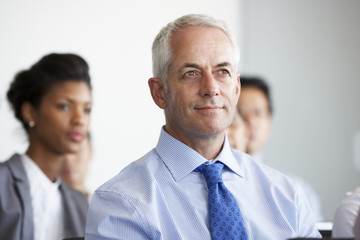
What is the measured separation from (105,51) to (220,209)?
2985 millimetres

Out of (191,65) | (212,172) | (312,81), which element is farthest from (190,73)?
(312,81)

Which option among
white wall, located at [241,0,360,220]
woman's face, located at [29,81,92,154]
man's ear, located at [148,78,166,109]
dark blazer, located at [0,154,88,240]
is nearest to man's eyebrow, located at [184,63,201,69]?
man's ear, located at [148,78,166,109]

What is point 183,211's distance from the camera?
175cm

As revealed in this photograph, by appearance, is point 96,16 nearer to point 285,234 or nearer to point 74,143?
point 74,143

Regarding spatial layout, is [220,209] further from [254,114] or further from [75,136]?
[254,114]

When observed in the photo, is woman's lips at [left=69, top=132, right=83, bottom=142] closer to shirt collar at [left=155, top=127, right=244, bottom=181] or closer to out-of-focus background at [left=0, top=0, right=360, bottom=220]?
shirt collar at [left=155, top=127, right=244, bottom=181]

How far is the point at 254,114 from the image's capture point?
3641 millimetres

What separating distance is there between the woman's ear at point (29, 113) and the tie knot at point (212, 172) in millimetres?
1238

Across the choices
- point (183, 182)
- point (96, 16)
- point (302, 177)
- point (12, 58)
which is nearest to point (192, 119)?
point (183, 182)

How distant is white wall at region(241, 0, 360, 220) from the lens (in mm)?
5309

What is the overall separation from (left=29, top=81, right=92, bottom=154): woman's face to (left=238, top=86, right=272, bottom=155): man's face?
1.08 meters

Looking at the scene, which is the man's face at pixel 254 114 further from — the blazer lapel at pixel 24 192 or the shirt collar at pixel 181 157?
the shirt collar at pixel 181 157

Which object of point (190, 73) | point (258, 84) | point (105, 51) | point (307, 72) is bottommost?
point (307, 72)

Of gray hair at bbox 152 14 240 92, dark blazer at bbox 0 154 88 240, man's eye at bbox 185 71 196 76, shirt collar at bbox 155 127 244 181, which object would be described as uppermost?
gray hair at bbox 152 14 240 92
